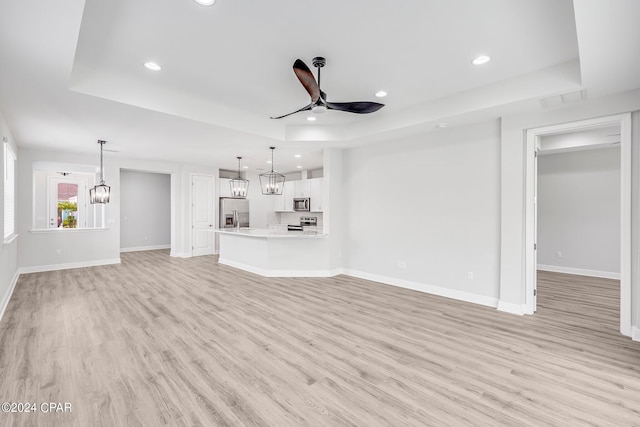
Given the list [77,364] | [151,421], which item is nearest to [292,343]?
[151,421]

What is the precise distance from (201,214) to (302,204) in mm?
3006

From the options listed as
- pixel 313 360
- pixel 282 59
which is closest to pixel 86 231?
pixel 282 59

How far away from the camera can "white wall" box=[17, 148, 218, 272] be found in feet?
20.2

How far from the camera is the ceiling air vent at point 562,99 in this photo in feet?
10.6

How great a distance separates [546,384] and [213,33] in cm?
394

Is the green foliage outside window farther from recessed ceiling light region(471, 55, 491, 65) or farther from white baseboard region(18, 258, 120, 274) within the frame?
recessed ceiling light region(471, 55, 491, 65)

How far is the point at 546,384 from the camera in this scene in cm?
230

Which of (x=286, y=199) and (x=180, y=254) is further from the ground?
(x=286, y=199)

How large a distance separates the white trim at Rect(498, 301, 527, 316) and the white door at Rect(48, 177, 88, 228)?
1078cm

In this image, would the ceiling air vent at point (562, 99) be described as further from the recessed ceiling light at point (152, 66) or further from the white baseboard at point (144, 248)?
the white baseboard at point (144, 248)

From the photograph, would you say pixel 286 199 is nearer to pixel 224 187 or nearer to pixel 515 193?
pixel 224 187

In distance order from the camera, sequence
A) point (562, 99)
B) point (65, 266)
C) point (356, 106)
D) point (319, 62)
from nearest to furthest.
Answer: point (319, 62), point (356, 106), point (562, 99), point (65, 266)

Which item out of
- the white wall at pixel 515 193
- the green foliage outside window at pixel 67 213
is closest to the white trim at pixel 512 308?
the white wall at pixel 515 193

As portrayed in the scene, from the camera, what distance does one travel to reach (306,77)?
266 centimetres
